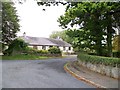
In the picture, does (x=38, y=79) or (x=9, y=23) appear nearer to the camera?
(x=38, y=79)

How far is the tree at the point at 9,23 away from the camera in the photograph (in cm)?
3591

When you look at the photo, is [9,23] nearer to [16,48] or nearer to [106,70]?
[16,48]

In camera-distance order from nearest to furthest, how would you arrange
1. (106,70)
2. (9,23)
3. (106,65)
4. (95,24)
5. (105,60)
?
(106,70) → (106,65) → (105,60) → (95,24) → (9,23)

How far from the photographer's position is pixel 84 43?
23.1m

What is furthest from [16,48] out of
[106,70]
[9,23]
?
[106,70]

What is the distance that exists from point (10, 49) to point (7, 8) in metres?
7.21

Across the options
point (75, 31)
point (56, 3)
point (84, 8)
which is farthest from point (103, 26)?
point (56, 3)

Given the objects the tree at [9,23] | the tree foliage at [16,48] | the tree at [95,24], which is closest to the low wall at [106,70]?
the tree at [95,24]

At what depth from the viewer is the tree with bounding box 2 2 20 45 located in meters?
35.9

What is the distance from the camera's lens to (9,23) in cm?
3772

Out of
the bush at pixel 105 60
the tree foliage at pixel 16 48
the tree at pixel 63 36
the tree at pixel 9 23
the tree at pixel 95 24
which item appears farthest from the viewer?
the tree at pixel 63 36

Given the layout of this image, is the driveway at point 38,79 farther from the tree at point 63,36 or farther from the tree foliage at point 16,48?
the tree at point 63,36

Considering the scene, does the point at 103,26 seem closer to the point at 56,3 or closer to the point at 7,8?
the point at 56,3

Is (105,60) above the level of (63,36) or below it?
below
